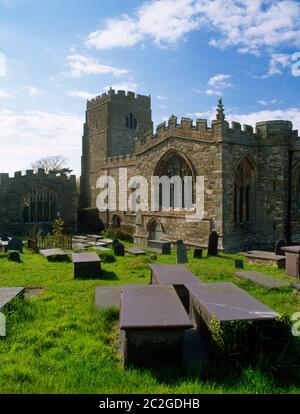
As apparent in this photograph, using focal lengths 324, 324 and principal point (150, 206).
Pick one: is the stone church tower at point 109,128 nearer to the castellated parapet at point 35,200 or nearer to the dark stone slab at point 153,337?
the castellated parapet at point 35,200

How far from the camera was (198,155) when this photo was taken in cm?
1738

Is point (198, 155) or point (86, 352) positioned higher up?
point (198, 155)

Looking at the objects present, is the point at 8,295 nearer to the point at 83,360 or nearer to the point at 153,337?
the point at 83,360

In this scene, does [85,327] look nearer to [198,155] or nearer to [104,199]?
[198,155]

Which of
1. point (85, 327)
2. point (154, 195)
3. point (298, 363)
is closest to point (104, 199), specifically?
point (154, 195)

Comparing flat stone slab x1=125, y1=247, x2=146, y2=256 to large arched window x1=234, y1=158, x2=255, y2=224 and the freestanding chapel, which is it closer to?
the freestanding chapel

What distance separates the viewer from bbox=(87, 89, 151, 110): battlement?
3419 centimetres

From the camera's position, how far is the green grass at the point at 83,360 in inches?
152

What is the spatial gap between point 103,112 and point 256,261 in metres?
26.6

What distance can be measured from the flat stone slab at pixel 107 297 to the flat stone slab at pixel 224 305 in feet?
5.59

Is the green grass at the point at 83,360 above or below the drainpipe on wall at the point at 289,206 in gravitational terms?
below

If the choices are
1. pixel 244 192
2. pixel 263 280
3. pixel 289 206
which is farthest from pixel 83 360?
pixel 289 206

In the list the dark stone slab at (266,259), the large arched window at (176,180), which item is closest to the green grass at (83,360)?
the dark stone slab at (266,259)

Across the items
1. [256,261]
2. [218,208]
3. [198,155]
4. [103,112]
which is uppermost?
[103,112]
